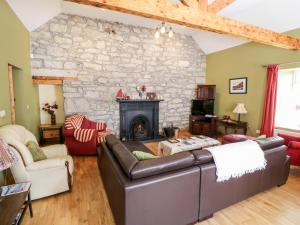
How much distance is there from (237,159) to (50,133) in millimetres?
4386

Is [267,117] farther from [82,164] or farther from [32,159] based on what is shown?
[32,159]

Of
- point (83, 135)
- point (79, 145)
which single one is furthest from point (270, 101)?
point (79, 145)

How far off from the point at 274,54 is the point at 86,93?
5.08 metres

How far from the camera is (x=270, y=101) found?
4.39m

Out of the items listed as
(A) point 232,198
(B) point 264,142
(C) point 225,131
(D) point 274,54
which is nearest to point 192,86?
(C) point 225,131

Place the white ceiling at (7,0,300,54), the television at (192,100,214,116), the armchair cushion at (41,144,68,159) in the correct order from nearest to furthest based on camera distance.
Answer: the armchair cushion at (41,144,68,159) < the white ceiling at (7,0,300,54) < the television at (192,100,214,116)

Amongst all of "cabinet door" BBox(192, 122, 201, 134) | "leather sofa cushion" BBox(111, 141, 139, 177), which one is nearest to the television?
"cabinet door" BBox(192, 122, 201, 134)

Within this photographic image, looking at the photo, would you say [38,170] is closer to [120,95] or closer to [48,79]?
[48,79]

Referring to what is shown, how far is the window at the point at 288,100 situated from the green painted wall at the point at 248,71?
1.26 feet

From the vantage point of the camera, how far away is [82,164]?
3.51 m

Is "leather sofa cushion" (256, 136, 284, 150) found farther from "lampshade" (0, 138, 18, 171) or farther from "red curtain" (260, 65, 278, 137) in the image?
"lampshade" (0, 138, 18, 171)

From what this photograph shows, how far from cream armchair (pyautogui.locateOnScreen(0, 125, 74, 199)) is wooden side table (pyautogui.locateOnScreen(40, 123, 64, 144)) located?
77.6 inches

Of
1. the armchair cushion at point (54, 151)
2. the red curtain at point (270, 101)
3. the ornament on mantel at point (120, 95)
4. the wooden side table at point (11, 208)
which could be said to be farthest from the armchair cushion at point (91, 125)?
the red curtain at point (270, 101)

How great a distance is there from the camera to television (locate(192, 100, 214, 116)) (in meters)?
5.95
